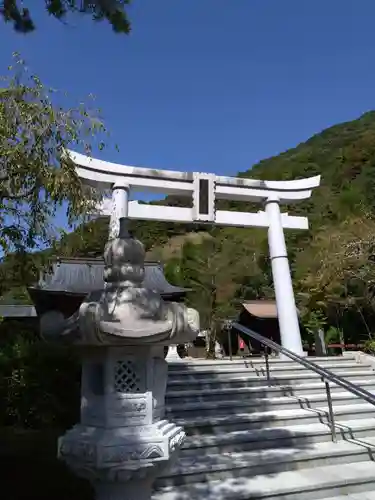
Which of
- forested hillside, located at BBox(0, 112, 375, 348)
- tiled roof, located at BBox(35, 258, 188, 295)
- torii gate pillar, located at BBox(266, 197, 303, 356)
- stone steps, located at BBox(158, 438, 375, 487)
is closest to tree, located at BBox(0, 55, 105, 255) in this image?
forested hillside, located at BBox(0, 112, 375, 348)

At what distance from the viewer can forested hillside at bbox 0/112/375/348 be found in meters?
13.4

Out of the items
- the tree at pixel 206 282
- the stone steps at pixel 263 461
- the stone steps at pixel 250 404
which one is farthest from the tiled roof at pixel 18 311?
the stone steps at pixel 263 461

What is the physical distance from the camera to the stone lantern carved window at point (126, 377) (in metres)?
3.09

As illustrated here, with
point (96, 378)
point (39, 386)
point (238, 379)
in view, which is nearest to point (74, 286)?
point (238, 379)

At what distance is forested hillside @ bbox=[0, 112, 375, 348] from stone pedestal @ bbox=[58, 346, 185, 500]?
1.73m

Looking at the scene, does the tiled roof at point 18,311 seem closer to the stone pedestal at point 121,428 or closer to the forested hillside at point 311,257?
the forested hillside at point 311,257

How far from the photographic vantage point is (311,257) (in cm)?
2134

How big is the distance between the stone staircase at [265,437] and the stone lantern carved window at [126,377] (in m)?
1.34

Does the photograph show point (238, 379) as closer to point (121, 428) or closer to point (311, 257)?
point (121, 428)

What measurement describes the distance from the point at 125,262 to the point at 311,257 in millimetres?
19308

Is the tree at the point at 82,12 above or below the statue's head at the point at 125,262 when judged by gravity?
above

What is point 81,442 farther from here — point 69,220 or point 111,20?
point 111,20

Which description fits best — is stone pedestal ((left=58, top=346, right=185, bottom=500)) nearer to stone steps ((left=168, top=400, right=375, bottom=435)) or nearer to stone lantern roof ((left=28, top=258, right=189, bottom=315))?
stone steps ((left=168, top=400, right=375, bottom=435))

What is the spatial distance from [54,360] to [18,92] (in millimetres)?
2636
